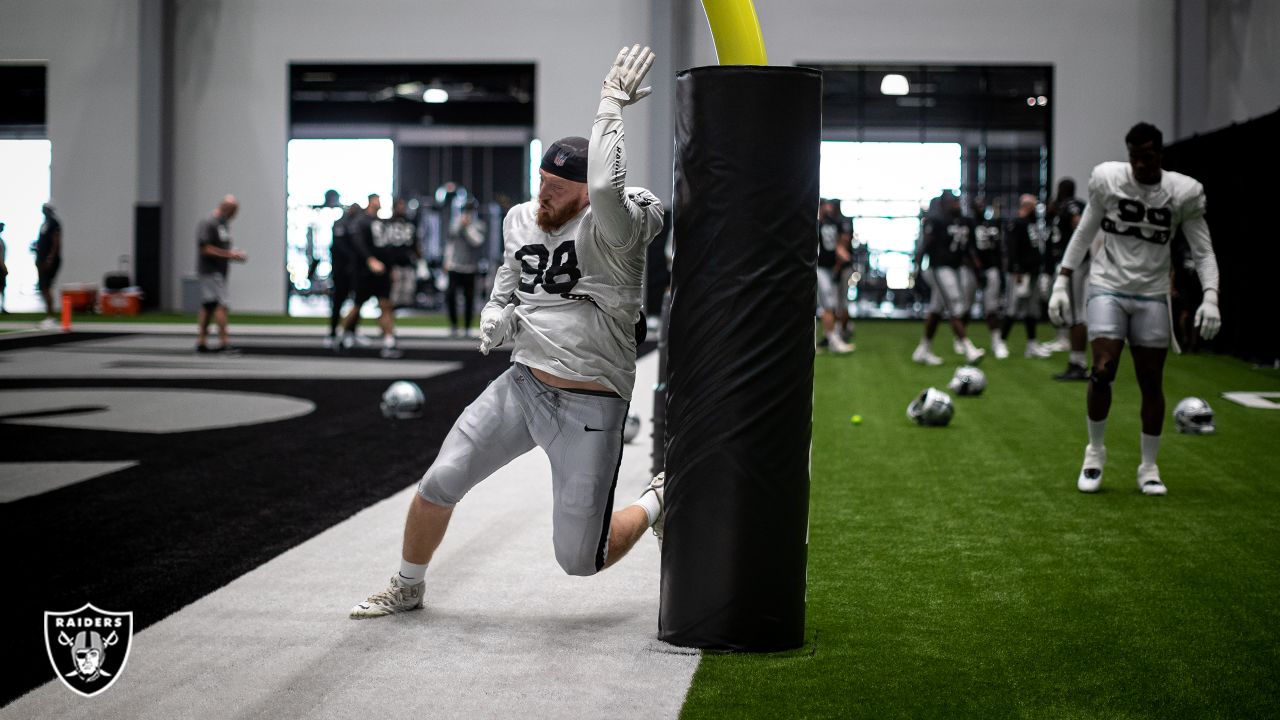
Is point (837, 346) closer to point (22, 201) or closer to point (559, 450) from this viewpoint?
point (559, 450)

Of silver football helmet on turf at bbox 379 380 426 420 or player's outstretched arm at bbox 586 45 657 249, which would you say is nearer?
player's outstretched arm at bbox 586 45 657 249

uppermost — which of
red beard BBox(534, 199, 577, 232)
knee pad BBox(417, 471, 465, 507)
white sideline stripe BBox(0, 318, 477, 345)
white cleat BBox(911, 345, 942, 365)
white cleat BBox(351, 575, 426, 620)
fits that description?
red beard BBox(534, 199, 577, 232)

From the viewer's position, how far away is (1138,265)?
7453mm

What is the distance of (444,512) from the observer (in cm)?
483

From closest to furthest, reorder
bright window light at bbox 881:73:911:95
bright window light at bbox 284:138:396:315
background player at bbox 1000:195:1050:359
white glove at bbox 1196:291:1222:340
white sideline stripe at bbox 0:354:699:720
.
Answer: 1. white sideline stripe at bbox 0:354:699:720
2. white glove at bbox 1196:291:1222:340
3. background player at bbox 1000:195:1050:359
4. bright window light at bbox 881:73:911:95
5. bright window light at bbox 284:138:396:315

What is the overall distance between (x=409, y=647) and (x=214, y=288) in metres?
13.6

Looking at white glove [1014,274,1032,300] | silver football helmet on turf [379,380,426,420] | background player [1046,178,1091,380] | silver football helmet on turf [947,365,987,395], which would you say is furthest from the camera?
white glove [1014,274,1032,300]

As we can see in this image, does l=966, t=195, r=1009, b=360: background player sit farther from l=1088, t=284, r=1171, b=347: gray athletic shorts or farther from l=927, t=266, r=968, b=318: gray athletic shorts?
l=1088, t=284, r=1171, b=347: gray athletic shorts

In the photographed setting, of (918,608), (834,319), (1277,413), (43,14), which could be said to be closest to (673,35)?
(834,319)

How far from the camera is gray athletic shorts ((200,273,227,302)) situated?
17094 millimetres

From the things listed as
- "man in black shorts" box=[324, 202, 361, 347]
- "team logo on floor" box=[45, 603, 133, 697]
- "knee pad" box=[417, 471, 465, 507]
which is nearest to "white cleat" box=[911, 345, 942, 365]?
"man in black shorts" box=[324, 202, 361, 347]

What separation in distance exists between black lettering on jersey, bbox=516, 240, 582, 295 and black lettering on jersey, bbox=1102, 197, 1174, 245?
409 cm

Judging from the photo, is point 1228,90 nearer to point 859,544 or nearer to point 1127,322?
point 1127,322

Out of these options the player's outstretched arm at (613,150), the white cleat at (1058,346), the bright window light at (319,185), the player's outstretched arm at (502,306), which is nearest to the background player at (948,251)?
the white cleat at (1058,346)
